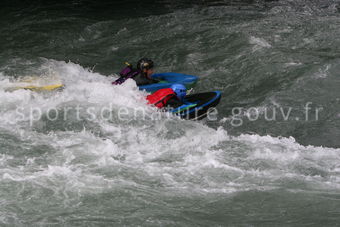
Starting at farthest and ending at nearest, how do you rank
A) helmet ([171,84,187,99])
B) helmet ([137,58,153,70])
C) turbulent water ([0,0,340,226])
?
helmet ([137,58,153,70]) → helmet ([171,84,187,99]) → turbulent water ([0,0,340,226])

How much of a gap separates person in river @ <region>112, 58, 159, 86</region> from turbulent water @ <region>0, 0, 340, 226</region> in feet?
0.72

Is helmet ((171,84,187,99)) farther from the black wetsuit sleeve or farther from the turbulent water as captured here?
the black wetsuit sleeve

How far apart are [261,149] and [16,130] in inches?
126

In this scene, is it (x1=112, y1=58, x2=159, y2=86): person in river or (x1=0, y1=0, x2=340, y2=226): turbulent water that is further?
(x1=112, y1=58, x2=159, y2=86): person in river

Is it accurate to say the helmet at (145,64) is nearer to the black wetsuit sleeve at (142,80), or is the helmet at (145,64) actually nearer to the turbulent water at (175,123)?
the black wetsuit sleeve at (142,80)

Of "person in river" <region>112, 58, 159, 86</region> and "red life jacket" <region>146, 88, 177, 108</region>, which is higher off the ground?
"person in river" <region>112, 58, 159, 86</region>

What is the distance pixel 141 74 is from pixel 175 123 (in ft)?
5.04

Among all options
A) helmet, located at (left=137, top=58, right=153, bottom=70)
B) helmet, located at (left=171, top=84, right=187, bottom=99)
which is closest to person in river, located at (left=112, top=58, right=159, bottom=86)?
helmet, located at (left=137, top=58, right=153, bottom=70)

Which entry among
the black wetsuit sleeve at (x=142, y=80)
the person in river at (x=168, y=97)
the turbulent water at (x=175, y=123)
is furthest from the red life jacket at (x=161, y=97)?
the black wetsuit sleeve at (x=142, y=80)

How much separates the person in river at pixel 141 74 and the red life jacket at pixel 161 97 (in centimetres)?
68

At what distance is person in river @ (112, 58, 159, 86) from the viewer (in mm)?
8438

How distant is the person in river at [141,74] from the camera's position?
27.7 feet

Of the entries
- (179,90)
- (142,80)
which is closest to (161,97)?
(179,90)

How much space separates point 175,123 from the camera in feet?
24.0
